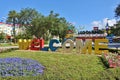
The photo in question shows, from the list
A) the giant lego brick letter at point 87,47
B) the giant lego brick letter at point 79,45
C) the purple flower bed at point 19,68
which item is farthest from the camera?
the giant lego brick letter at point 79,45

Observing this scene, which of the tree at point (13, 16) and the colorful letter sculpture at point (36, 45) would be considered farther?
the tree at point (13, 16)

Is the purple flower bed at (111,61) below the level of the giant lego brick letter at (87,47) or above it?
below

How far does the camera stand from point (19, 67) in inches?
454

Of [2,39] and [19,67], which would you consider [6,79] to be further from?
[2,39]

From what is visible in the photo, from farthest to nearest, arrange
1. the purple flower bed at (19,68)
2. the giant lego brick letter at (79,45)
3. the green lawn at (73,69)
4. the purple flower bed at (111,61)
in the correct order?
the giant lego brick letter at (79,45), the purple flower bed at (111,61), the green lawn at (73,69), the purple flower bed at (19,68)

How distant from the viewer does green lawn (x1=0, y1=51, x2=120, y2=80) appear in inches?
444

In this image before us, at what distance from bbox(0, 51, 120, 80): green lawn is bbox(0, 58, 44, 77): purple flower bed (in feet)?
1.11

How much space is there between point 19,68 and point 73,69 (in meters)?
2.41

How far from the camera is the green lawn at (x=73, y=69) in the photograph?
1128cm

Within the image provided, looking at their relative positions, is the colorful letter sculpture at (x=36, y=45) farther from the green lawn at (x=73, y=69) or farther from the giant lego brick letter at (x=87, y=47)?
the green lawn at (x=73, y=69)

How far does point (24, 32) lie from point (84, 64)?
235 ft

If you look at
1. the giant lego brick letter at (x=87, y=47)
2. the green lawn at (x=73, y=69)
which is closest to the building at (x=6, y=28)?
the giant lego brick letter at (x=87, y=47)

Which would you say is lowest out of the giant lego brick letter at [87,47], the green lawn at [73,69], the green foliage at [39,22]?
the green lawn at [73,69]

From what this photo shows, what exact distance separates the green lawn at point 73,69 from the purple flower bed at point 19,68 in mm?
337
